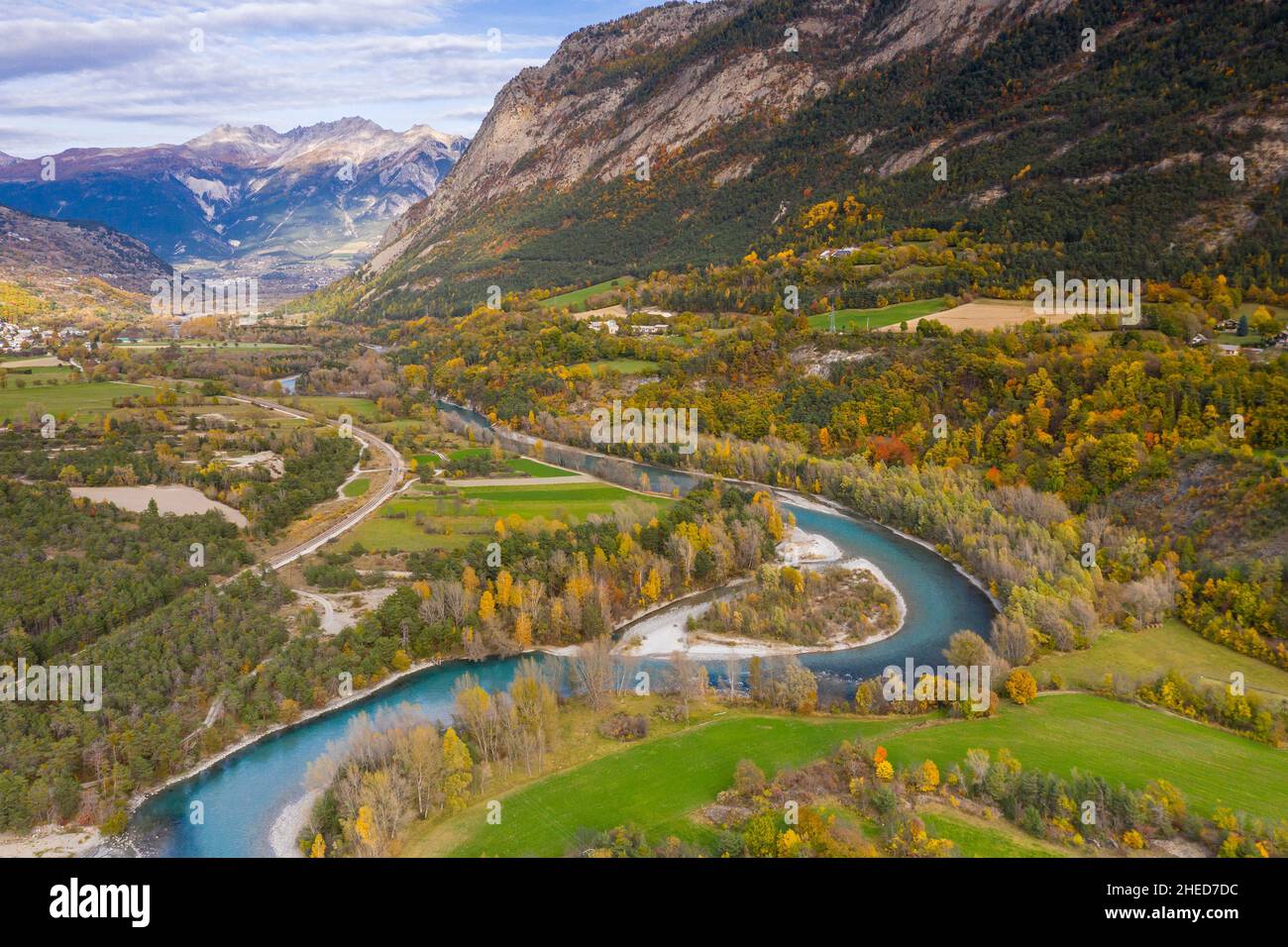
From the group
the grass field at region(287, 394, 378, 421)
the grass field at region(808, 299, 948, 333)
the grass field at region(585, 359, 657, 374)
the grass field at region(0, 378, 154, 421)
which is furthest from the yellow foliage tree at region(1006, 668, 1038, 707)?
the grass field at region(0, 378, 154, 421)

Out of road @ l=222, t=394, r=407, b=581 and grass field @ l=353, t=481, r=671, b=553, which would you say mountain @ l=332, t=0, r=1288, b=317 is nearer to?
grass field @ l=353, t=481, r=671, b=553

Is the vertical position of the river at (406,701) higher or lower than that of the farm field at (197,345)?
lower

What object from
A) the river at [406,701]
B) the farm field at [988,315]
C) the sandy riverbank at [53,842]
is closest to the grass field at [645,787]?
the river at [406,701]

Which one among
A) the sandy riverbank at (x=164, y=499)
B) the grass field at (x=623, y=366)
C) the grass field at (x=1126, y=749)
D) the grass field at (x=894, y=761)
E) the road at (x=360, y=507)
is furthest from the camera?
the grass field at (x=623, y=366)

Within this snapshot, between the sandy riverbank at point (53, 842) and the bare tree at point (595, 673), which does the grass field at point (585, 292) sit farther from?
the sandy riverbank at point (53, 842)

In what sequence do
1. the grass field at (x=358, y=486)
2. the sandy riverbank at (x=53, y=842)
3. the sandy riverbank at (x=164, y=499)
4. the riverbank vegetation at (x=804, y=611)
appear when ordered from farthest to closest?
the grass field at (x=358, y=486), the sandy riverbank at (x=164, y=499), the riverbank vegetation at (x=804, y=611), the sandy riverbank at (x=53, y=842)

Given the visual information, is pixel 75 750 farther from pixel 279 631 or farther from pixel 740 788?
pixel 740 788
